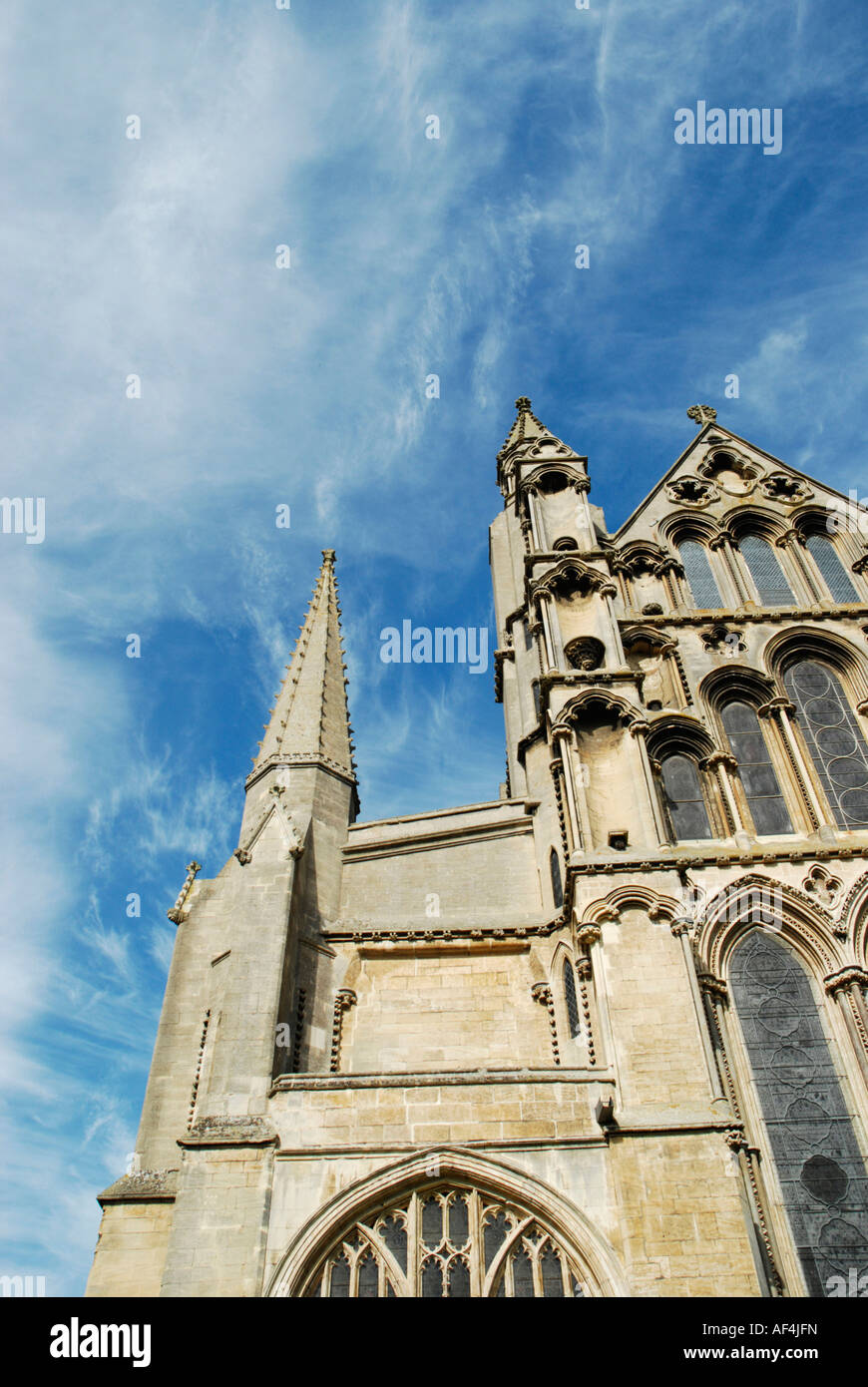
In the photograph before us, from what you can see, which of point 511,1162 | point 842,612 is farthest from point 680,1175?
point 842,612

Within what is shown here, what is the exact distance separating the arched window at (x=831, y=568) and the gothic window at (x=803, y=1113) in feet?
29.1

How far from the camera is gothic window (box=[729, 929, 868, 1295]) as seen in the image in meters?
11.6

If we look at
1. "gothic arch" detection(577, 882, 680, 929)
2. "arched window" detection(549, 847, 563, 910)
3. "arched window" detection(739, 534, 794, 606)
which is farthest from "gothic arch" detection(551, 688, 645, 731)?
"arched window" detection(739, 534, 794, 606)

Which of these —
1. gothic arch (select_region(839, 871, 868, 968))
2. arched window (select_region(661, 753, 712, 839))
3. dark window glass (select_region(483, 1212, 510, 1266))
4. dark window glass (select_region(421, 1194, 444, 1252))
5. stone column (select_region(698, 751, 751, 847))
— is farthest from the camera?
arched window (select_region(661, 753, 712, 839))

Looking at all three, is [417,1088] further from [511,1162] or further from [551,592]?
[551,592]

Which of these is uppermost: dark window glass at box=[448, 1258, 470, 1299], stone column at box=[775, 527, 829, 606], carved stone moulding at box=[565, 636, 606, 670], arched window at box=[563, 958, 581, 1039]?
stone column at box=[775, 527, 829, 606]

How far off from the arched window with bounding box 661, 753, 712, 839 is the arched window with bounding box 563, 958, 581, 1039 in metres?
2.89

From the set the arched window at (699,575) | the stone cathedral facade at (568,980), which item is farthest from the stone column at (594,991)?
the arched window at (699,575)

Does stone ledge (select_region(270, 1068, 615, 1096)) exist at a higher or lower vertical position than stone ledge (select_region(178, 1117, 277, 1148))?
higher

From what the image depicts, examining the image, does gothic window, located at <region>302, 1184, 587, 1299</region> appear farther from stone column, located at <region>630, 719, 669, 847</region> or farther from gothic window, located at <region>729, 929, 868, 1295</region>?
stone column, located at <region>630, 719, 669, 847</region>

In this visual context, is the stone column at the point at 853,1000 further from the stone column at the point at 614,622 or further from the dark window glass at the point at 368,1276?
the dark window glass at the point at 368,1276

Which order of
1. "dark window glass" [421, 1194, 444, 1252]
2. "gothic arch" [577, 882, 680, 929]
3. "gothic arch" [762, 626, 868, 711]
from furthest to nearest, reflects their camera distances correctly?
1. "gothic arch" [762, 626, 868, 711]
2. "gothic arch" [577, 882, 680, 929]
3. "dark window glass" [421, 1194, 444, 1252]

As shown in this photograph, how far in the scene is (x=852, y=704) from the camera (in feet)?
57.8

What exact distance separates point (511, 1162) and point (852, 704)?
34.5 ft
